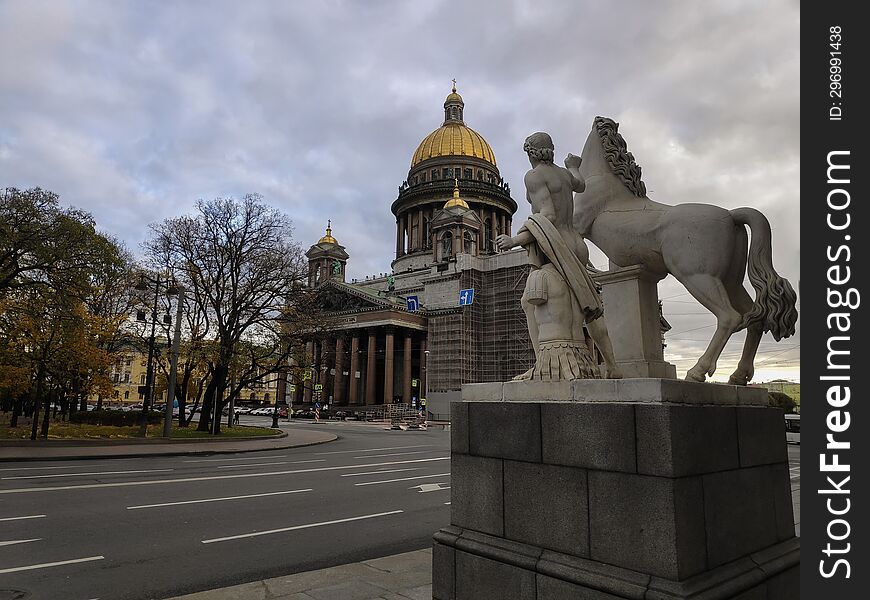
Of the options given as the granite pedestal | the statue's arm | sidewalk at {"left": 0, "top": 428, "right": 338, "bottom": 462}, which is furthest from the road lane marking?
sidewalk at {"left": 0, "top": 428, "right": 338, "bottom": 462}

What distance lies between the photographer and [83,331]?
26828mm

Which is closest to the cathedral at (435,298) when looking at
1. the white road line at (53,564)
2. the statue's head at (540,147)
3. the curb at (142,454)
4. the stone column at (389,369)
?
the stone column at (389,369)

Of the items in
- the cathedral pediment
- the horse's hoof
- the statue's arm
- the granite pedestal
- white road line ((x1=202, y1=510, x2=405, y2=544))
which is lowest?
white road line ((x1=202, y1=510, x2=405, y2=544))

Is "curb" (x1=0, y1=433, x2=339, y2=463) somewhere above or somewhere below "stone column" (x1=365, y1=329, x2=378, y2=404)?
below

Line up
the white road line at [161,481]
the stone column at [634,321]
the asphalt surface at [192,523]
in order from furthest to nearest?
the white road line at [161,481] < the asphalt surface at [192,523] < the stone column at [634,321]

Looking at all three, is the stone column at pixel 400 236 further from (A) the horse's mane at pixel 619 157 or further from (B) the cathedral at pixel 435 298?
(A) the horse's mane at pixel 619 157

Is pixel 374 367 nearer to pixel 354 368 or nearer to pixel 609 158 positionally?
pixel 354 368

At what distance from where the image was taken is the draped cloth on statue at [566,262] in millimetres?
5547

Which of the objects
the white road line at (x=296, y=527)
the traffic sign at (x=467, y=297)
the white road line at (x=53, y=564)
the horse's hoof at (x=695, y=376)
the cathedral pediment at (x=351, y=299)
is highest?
the cathedral pediment at (x=351, y=299)

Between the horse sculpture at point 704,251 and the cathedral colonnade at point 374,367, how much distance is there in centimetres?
5983

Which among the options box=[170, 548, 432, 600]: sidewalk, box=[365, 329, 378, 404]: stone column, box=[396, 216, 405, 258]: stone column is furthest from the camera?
box=[396, 216, 405, 258]: stone column

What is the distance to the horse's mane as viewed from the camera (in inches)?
255

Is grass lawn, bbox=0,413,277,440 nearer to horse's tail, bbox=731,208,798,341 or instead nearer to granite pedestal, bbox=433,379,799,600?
granite pedestal, bbox=433,379,799,600
